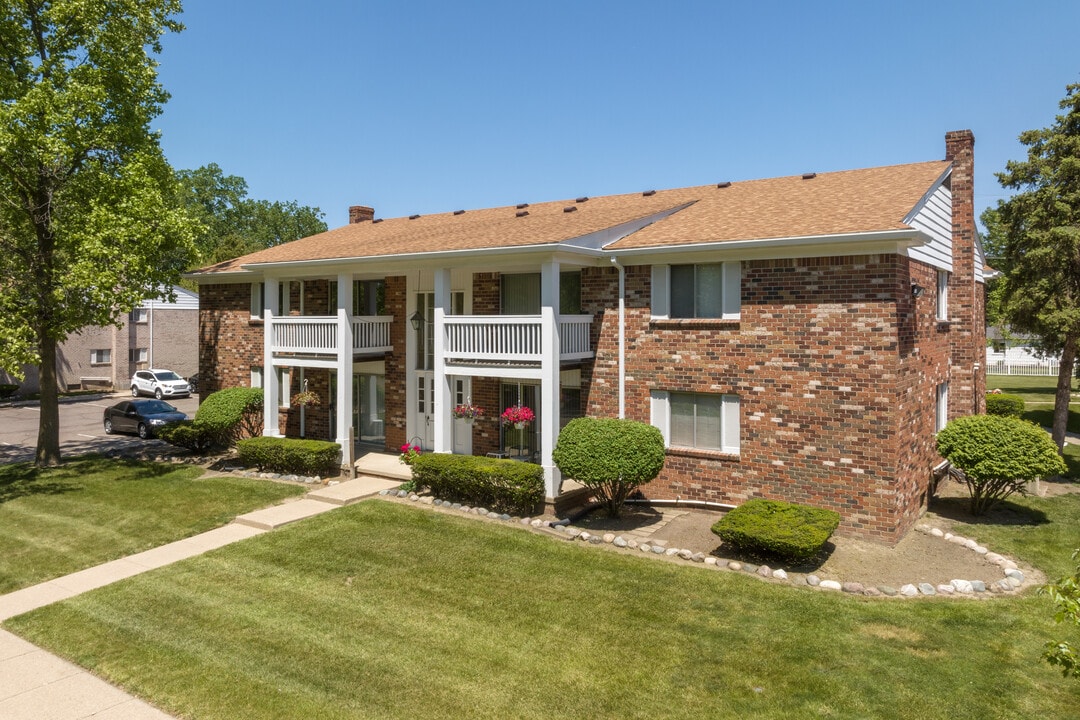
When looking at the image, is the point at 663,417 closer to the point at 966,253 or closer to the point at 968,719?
the point at 968,719

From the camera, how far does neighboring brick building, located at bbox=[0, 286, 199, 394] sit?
40250 millimetres

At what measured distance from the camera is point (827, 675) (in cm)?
756

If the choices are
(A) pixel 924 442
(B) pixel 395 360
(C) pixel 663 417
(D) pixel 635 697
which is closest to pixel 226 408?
(B) pixel 395 360

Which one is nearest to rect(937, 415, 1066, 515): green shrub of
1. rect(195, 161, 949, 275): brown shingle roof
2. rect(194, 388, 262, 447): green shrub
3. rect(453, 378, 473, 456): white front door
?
rect(195, 161, 949, 275): brown shingle roof

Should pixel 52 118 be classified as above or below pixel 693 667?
above

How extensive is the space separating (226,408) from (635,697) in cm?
1568

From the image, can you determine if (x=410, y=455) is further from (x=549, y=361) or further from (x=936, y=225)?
(x=936, y=225)

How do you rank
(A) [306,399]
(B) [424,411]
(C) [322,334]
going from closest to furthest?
(C) [322,334] < (B) [424,411] < (A) [306,399]

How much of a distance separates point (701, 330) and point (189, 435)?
1430cm

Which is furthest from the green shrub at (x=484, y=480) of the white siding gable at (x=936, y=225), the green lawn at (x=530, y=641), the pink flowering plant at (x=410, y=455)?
the white siding gable at (x=936, y=225)

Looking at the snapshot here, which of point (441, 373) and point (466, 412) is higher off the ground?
point (441, 373)

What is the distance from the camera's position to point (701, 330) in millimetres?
13695

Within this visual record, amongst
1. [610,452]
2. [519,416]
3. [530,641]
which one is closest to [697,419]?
[610,452]

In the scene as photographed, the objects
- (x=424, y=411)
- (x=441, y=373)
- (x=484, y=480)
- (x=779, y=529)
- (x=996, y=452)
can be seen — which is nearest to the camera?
(x=779, y=529)
